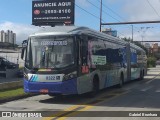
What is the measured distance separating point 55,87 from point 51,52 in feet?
4.95

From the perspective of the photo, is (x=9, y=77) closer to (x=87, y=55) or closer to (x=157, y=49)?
(x=87, y=55)

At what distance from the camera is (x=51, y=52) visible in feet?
53.5

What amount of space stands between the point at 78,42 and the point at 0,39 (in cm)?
10582

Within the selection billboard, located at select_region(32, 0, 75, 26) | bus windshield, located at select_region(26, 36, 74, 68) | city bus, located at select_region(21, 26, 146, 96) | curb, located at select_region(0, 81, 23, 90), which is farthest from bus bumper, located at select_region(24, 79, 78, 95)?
billboard, located at select_region(32, 0, 75, 26)

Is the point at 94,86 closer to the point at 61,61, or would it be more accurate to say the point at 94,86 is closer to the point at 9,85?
the point at 61,61

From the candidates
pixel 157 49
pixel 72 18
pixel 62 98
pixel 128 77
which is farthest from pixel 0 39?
pixel 62 98

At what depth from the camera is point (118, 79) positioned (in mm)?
24109

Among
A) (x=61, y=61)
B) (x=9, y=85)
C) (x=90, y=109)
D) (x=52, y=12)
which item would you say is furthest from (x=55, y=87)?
(x=52, y=12)

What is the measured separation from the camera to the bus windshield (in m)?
16.1

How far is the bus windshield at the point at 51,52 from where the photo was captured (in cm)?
1612

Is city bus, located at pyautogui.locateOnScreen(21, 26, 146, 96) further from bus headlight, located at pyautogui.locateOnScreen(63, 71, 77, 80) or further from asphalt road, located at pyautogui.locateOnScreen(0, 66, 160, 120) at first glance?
asphalt road, located at pyautogui.locateOnScreen(0, 66, 160, 120)

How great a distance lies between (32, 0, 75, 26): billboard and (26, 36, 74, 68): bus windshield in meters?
33.0

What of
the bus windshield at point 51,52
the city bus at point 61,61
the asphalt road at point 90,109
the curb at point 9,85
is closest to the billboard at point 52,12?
the curb at point 9,85

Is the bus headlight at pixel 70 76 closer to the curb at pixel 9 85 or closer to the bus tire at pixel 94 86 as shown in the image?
the bus tire at pixel 94 86
